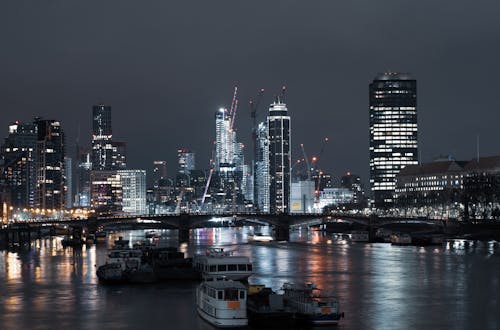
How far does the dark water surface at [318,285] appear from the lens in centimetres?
6894

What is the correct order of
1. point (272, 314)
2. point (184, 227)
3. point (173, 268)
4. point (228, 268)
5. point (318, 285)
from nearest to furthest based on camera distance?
point (272, 314), point (228, 268), point (318, 285), point (173, 268), point (184, 227)

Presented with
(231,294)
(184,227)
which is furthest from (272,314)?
(184,227)

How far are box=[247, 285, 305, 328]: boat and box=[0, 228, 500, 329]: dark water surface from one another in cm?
391

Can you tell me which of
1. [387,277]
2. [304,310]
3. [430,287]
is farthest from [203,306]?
[387,277]

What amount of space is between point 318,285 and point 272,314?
29316 millimetres

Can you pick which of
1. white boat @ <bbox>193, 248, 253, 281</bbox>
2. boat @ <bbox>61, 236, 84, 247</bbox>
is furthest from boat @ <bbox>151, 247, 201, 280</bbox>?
boat @ <bbox>61, 236, 84, 247</bbox>

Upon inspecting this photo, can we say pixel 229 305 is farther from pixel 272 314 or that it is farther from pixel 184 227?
pixel 184 227

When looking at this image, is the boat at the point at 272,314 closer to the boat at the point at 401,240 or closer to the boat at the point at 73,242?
the boat at the point at 401,240

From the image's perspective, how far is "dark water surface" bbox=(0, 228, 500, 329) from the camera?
226 ft

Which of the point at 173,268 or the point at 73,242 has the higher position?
the point at 73,242

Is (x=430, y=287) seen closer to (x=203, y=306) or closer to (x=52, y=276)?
(x=203, y=306)

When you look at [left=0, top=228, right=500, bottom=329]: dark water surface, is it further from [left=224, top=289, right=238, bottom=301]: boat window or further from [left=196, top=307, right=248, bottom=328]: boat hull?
[left=224, top=289, right=238, bottom=301]: boat window

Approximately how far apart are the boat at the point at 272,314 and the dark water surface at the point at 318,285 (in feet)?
12.8

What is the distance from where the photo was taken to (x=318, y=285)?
90438mm
